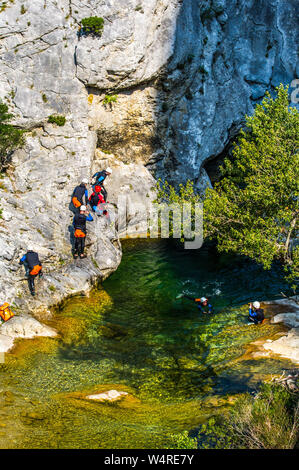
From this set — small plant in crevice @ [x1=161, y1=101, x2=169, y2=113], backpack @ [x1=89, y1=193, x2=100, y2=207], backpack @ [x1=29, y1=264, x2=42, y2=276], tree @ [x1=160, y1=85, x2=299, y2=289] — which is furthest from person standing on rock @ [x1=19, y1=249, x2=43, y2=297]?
small plant in crevice @ [x1=161, y1=101, x2=169, y2=113]

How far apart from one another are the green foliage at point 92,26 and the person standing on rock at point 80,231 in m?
13.1

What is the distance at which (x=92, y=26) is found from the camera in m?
29.1

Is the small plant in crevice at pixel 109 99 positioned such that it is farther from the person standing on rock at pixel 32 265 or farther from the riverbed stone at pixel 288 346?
the riverbed stone at pixel 288 346

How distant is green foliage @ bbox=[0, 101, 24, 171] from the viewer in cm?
2575

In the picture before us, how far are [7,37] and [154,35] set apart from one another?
11.1 metres

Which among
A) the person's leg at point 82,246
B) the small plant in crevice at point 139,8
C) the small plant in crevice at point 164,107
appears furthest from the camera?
the small plant in crevice at point 164,107

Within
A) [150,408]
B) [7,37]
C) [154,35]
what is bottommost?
[150,408]

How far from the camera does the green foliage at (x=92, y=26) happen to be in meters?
28.9

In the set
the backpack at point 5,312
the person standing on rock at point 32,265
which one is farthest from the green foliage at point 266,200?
the backpack at point 5,312

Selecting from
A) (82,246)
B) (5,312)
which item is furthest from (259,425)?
(82,246)

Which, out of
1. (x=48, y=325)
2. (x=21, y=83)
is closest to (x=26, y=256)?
(x=48, y=325)

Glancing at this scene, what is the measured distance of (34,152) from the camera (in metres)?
28.1

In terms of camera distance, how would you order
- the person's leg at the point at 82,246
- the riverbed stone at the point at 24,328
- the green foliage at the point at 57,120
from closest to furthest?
the riverbed stone at the point at 24,328
the person's leg at the point at 82,246
the green foliage at the point at 57,120
